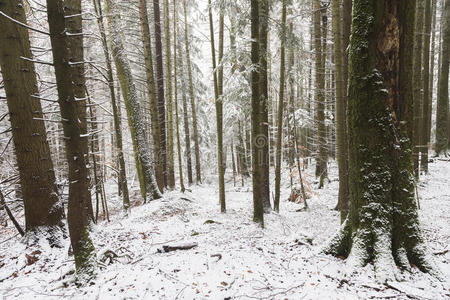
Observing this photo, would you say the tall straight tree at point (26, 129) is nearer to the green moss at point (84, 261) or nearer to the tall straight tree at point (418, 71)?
the green moss at point (84, 261)

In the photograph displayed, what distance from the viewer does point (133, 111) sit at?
10.1 m

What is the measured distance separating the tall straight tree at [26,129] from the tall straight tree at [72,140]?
1.86 metres

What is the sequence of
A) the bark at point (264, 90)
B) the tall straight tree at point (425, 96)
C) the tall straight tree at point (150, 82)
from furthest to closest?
1. the tall straight tree at point (425, 96)
2. the tall straight tree at point (150, 82)
3. the bark at point (264, 90)

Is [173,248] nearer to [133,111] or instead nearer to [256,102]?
[256,102]

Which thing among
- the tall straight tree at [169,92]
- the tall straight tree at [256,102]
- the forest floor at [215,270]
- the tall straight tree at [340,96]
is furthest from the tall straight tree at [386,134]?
the tall straight tree at [169,92]

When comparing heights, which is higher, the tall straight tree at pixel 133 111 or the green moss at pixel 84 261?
the tall straight tree at pixel 133 111

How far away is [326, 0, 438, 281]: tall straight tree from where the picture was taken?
129 inches

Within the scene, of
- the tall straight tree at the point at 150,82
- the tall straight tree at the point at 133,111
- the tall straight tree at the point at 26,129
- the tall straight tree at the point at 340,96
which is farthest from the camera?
the tall straight tree at the point at 150,82

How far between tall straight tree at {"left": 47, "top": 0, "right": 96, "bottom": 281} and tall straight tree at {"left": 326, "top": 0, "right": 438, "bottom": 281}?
4116 mm

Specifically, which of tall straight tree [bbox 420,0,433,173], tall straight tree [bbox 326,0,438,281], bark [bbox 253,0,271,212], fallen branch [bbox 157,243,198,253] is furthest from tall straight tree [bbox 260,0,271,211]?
tall straight tree [bbox 420,0,433,173]

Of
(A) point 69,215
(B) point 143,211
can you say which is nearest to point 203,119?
(B) point 143,211

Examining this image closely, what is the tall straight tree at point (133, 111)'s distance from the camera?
377 inches

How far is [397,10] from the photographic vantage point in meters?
3.23

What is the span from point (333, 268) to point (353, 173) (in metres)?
1.51
